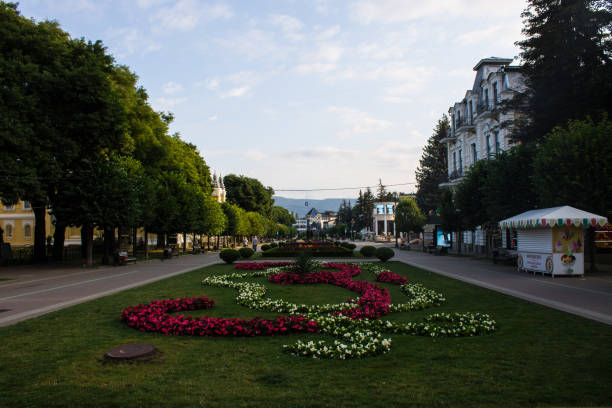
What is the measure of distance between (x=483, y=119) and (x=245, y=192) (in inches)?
2274

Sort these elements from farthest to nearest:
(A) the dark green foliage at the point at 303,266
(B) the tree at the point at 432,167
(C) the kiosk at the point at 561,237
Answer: (B) the tree at the point at 432,167, (A) the dark green foliage at the point at 303,266, (C) the kiosk at the point at 561,237

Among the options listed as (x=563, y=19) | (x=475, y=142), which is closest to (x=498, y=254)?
(x=563, y=19)

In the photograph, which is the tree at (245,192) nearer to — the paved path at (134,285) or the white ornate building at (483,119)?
the white ornate building at (483,119)

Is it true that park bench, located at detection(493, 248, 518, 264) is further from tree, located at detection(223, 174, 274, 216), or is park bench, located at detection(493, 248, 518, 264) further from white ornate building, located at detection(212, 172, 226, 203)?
white ornate building, located at detection(212, 172, 226, 203)

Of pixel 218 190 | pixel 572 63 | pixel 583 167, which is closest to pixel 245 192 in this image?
pixel 218 190

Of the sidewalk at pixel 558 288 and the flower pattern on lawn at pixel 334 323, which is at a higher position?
the flower pattern on lawn at pixel 334 323

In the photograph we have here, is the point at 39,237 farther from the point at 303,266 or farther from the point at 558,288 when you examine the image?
the point at 558,288

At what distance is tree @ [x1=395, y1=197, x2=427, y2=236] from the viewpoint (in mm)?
58000

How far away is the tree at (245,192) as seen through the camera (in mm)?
86188

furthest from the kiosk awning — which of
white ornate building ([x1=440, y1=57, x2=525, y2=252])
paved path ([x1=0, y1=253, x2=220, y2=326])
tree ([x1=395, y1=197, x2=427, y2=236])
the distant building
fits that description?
tree ([x1=395, y1=197, x2=427, y2=236])

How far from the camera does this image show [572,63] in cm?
2431

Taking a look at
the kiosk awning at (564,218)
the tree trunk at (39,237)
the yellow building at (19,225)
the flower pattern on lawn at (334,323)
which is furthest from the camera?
the yellow building at (19,225)

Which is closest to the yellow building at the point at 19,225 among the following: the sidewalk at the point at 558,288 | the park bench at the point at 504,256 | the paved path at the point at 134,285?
the paved path at the point at 134,285

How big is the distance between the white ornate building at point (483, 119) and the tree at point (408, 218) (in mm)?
12549
